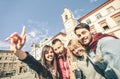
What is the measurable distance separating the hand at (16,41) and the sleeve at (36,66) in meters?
0.30

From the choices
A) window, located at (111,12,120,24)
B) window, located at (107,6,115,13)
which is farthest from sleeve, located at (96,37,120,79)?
window, located at (107,6,115,13)

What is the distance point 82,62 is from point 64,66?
52cm

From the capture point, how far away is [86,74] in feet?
8.27

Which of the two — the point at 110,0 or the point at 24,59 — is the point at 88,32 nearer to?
the point at 24,59

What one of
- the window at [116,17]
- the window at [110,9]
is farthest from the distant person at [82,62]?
the window at [110,9]

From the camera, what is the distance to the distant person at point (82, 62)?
2.44 meters

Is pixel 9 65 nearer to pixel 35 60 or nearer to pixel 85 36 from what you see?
pixel 35 60

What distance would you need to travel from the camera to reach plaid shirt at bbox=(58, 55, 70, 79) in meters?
2.88

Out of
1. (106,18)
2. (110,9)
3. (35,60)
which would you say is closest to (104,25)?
(106,18)

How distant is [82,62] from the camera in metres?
2.72

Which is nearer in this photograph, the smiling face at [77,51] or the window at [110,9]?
the smiling face at [77,51]

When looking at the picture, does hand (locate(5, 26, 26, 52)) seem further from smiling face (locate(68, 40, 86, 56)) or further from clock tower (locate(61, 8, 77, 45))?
clock tower (locate(61, 8, 77, 45))

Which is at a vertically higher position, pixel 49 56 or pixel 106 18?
pixel 106 18

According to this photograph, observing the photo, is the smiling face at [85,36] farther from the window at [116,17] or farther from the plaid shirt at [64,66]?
the window at [116,17]
